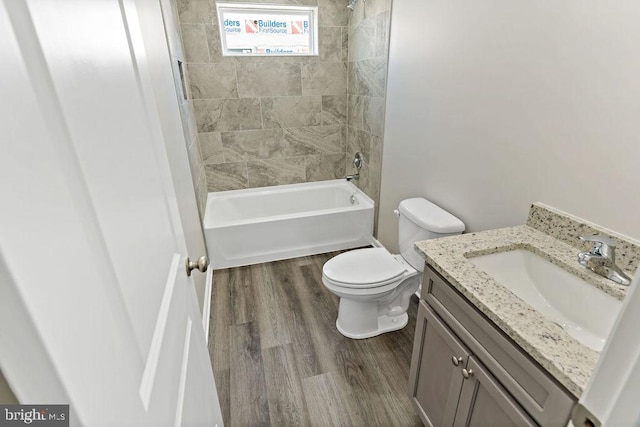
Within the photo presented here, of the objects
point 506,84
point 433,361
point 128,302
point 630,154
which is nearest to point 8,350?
point 128,302

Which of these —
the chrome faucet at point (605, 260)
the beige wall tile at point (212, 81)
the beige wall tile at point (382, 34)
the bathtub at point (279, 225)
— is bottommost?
the bathtub at point (279, 225)

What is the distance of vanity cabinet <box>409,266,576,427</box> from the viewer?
783 mm

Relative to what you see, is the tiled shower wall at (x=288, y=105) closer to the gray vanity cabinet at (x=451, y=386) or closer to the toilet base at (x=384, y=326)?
the toilet base at (x=384, y=326)

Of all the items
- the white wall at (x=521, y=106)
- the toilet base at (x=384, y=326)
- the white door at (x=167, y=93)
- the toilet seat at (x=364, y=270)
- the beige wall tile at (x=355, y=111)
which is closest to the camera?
the white wall at (x=521, y=106)

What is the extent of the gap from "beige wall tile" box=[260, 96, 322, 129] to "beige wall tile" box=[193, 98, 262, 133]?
10 cm

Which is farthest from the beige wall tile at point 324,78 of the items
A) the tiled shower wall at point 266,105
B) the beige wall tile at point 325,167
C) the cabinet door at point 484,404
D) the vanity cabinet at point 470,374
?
the cabinet door at point 484,404

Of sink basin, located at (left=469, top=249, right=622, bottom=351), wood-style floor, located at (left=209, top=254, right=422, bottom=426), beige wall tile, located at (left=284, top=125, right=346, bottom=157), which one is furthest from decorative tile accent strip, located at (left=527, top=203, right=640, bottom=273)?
beige wall tile, located at (left=284, top=125, right=346, bottom=157)

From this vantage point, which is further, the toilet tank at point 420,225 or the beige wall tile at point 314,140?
the beige wall tile at point 314,140

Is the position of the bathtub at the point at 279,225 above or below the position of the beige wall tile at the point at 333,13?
below

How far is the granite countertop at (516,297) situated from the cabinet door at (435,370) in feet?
0.73

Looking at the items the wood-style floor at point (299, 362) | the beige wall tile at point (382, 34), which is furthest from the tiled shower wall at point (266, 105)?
the wood-style floor at point (299, 362)

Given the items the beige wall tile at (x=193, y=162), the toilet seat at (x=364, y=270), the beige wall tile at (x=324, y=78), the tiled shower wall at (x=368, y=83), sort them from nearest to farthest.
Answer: the toilet seat at (x=364, y=270) < the beige wall tile at (x=193, y=162) < the tiled shower wall at (x=368, y=83) < the beige wall tile at (x=324, y=78)

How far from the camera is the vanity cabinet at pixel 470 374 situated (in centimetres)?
78

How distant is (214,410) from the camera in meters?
1.18
